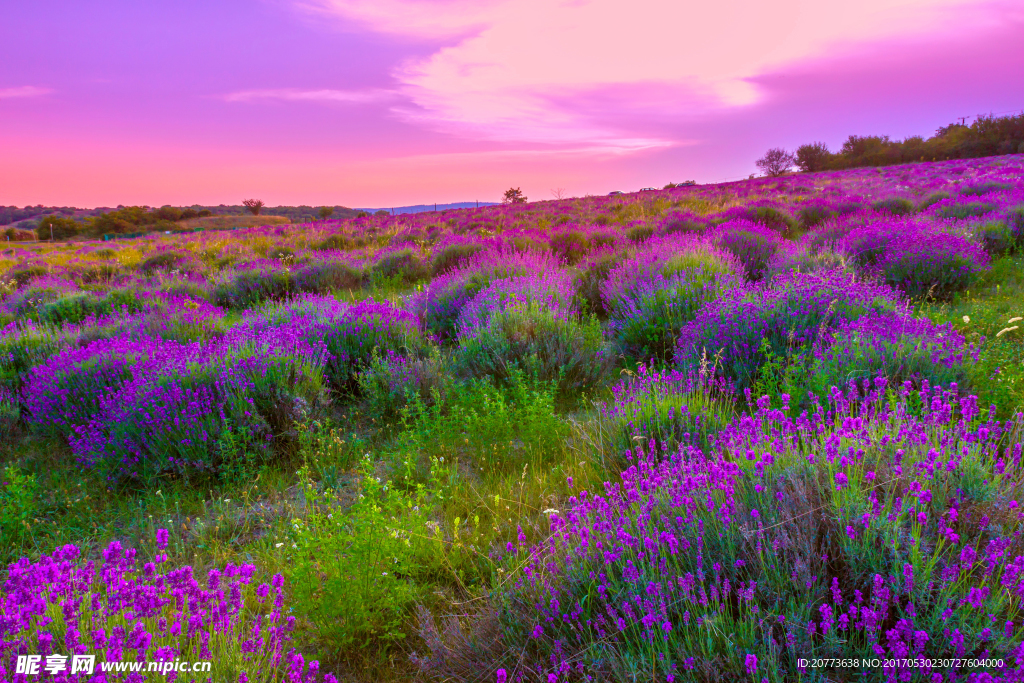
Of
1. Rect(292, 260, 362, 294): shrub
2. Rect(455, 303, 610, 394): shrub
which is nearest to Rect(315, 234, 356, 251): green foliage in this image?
Rect(292, 260, 362, 294): shrub

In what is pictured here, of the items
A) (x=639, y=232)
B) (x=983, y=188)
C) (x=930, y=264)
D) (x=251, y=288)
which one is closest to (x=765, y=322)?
(x=930, y=264)

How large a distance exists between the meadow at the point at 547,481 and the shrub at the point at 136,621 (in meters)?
0.01

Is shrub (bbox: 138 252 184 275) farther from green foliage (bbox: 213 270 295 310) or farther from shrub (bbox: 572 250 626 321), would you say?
→ shrub (bbox: 572 250 626 321)

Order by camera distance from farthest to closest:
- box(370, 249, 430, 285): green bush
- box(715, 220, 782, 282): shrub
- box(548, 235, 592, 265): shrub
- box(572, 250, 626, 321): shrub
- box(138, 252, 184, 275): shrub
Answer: box(138, 252, 184, 275): shrub < box(548, 235, 592, 265): shrub < box(370, 249, 430, 285): green bush < box(715, 220, 782, 282): shrub < box(572, 250, 626, 321): shrub

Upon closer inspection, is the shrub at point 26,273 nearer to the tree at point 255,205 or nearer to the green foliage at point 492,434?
the green foliage at point 492,434

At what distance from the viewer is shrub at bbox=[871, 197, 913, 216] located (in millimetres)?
12523

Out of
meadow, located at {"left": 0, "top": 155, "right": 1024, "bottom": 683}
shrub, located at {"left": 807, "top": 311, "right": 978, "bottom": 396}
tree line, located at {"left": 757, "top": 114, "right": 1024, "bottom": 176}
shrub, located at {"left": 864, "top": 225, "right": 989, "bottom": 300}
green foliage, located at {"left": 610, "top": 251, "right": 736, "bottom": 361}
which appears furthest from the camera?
tree line, located at {"left": 757, "top": 114, "right": 1024, "bottom": 176}

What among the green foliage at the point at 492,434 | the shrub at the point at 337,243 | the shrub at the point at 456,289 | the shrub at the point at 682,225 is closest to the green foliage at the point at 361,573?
Answer: the green foliage at the point at 492,434

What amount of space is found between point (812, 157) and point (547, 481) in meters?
59.9

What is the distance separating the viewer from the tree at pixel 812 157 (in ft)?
167

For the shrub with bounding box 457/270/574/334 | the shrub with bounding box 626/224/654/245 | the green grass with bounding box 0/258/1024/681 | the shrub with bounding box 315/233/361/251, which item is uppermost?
the shrub with bounding box 315/233/361/251

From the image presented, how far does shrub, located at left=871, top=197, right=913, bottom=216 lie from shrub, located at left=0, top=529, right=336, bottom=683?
14.7m

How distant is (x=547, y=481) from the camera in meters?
3.33

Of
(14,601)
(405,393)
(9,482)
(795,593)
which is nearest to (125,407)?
(9,482)
